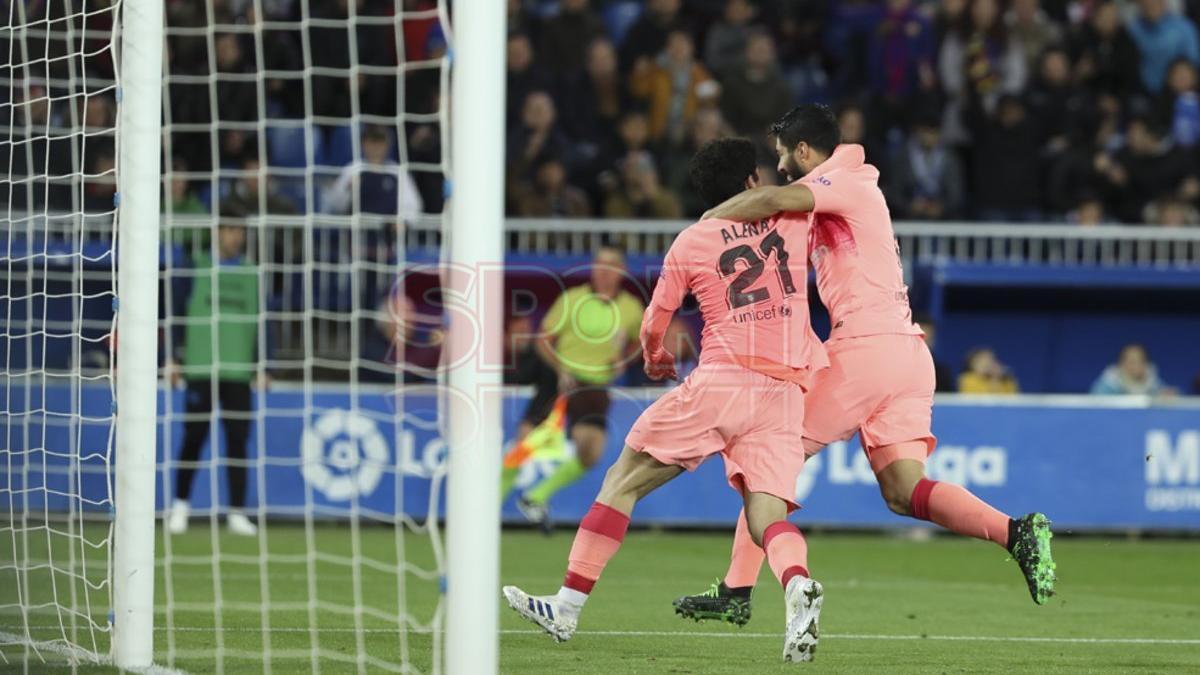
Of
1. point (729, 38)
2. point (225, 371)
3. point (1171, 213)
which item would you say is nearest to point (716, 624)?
point (225, 371)

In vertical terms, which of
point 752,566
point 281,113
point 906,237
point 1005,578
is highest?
point 281,113

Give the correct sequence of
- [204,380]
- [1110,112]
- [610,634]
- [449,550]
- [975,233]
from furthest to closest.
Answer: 1. [1110,112]
2. [975,233]
3. [204,380]
4. [610,634]
5. [449,550]

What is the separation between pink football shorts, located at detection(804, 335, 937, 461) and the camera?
764 cm

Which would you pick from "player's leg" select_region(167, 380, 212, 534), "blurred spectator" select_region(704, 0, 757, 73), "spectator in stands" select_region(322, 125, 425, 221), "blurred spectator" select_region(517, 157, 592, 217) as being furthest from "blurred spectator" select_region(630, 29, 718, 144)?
"player's leg" select_region(167, 380, 212, 534)

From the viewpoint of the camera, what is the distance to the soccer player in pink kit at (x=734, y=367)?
24.2 feet

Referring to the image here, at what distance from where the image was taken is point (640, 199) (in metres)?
17.1

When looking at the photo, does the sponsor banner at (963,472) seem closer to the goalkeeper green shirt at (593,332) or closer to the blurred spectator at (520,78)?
the goalkeeper green shirt at (593,332)

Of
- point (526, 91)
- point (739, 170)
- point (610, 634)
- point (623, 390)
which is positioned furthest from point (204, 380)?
point (739, 170)

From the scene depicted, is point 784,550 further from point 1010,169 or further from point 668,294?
point 1010,169

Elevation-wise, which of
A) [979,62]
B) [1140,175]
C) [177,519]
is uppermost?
[979,62]

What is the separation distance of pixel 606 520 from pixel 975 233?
10010mm

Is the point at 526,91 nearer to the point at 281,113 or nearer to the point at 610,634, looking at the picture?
the point at 281,113

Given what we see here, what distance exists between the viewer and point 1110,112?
60.1 feet

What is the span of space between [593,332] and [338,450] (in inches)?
89.0
